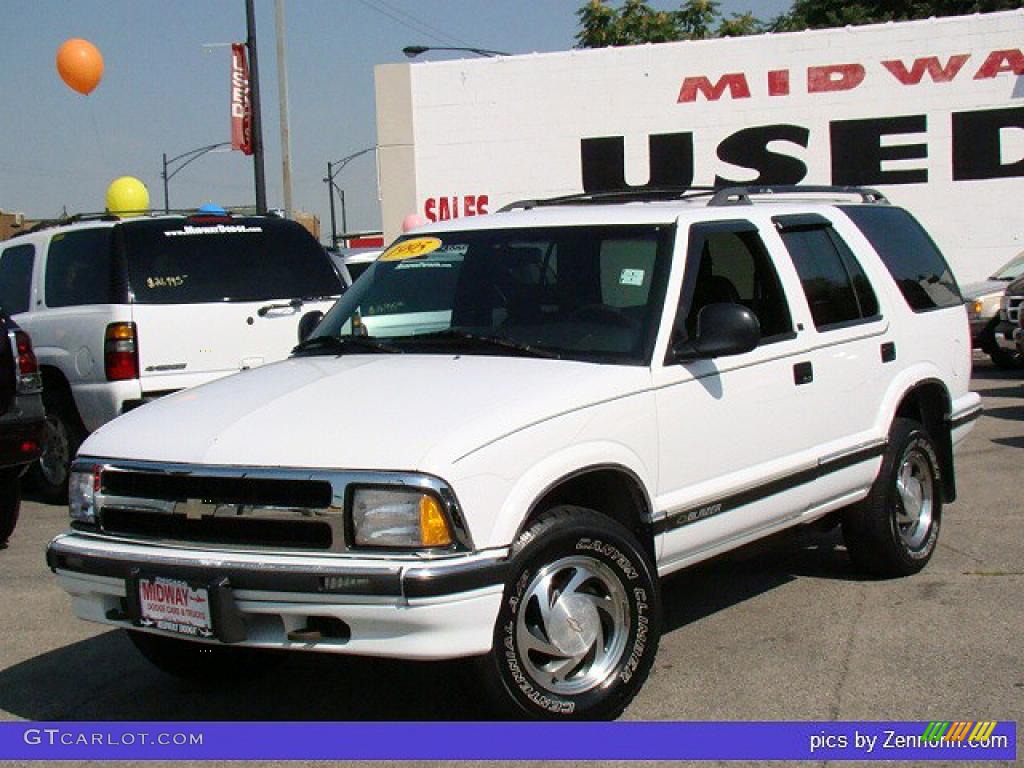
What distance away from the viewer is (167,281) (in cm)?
898

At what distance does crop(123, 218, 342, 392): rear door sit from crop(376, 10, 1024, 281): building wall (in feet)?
43.2

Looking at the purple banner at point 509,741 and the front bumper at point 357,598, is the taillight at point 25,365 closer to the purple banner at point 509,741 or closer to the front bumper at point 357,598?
the purple banner at point 509,741

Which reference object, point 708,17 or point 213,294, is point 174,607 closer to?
point 213,294

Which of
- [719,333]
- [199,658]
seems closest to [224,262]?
[199,658]

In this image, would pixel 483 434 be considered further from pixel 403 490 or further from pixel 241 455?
pixel 241 455

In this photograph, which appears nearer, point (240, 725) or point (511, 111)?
point (240, 725)

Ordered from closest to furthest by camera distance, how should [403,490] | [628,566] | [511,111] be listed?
[403,490], [628,566], [511,111]

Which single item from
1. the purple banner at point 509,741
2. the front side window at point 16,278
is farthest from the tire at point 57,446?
the purple banner at point 509,741

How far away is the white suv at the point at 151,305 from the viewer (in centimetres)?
871

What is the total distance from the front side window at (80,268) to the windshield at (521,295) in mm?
3742

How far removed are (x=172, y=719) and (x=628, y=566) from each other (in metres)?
1.75

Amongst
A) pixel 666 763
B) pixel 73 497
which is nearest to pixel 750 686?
pixel 666 763

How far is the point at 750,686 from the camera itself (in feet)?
15.9

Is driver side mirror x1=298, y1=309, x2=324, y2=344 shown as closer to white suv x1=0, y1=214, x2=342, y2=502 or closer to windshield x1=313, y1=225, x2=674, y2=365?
windshield x1=313, y1=225, x2=674, y2=365
